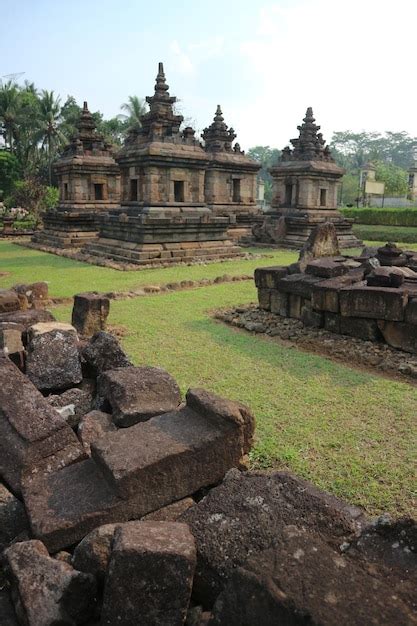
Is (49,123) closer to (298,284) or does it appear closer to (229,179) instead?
(229,179)

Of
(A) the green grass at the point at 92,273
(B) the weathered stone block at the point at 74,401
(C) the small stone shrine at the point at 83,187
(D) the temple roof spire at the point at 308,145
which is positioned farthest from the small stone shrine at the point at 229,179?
(B) the weathered stone block at the point at 74,401

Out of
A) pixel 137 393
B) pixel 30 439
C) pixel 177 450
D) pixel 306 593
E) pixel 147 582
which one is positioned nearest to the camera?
pixel 306 593

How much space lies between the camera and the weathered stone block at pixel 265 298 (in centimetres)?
766

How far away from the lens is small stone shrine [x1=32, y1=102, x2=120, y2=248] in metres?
17.9

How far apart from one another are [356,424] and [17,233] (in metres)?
20.9

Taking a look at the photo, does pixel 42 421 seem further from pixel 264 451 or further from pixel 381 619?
pixel 381 619

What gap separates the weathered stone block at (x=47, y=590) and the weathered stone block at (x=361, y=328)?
4.79 meters

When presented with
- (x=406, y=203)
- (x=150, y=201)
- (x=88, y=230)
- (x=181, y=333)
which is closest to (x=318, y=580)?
(x=181, y=333)

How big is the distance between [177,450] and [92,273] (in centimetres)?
948

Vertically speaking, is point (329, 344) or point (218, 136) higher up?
point (218, 136)

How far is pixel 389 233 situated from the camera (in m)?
23.5

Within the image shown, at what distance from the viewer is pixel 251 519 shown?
2287mm

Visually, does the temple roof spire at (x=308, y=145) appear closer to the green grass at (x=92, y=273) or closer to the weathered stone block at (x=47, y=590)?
the green grass at (x=92, y=273)

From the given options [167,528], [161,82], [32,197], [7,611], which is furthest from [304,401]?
[32,197]
